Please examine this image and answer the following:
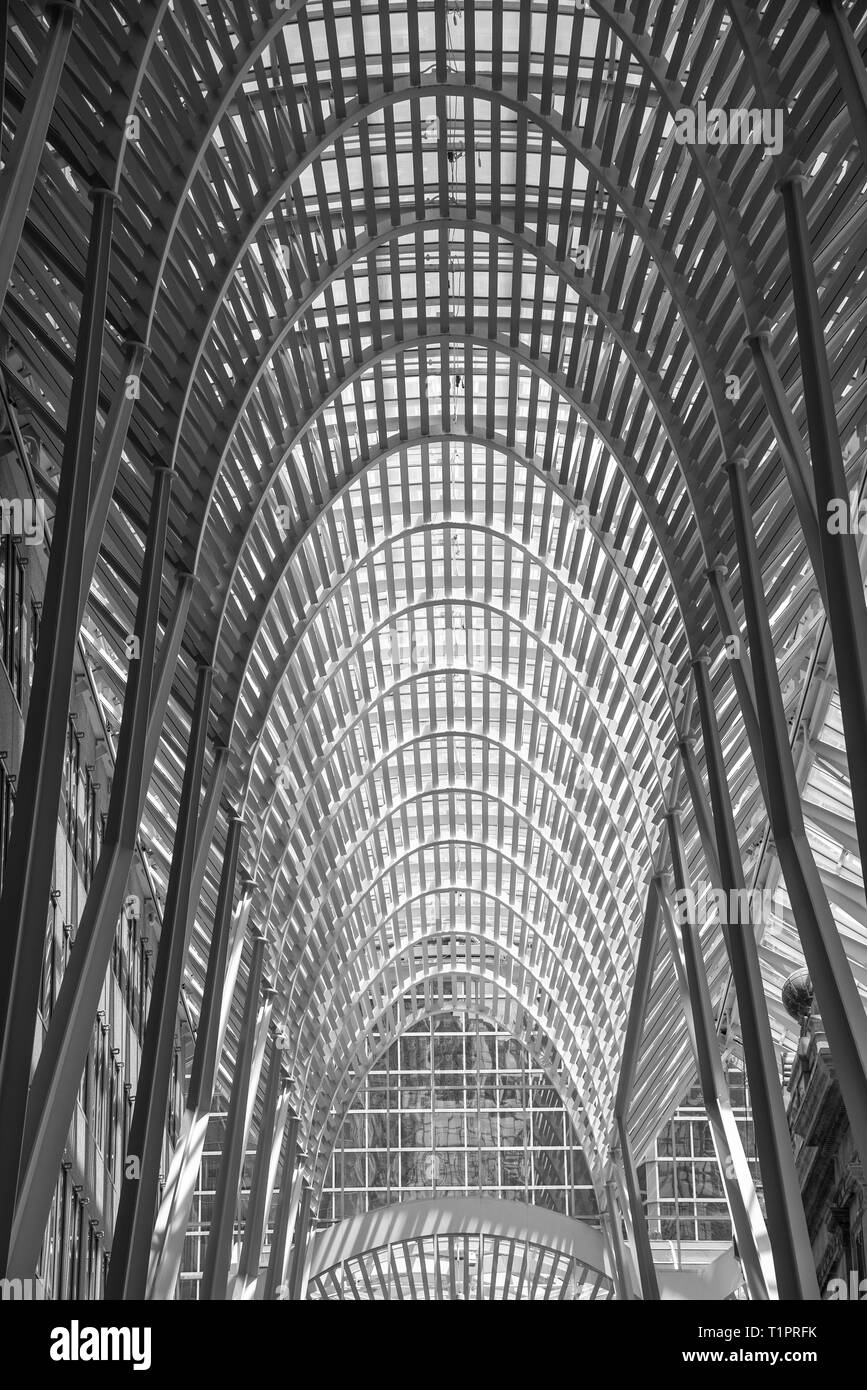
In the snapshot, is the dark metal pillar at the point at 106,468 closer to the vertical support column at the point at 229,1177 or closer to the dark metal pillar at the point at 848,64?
the dark metal pillar at the point at 848,64

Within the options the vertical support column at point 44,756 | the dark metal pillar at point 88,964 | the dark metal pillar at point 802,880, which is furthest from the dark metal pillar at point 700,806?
the vertical support column at point 44,756

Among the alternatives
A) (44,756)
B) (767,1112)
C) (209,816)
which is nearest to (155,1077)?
(209,816)

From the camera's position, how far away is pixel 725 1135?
26688 millimetres

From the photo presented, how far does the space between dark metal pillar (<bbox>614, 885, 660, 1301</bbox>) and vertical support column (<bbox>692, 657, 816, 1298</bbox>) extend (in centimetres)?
1090

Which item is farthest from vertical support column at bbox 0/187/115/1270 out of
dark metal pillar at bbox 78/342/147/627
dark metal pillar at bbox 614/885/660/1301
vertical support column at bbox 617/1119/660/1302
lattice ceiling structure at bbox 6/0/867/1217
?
vertical support column at bbox 617/1119/660/1302

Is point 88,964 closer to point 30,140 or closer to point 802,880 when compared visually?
point 802,880

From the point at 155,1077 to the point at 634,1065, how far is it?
18029 mm

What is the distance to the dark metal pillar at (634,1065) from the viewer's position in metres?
35.5

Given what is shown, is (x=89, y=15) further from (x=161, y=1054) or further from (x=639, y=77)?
(x=161, y=1054)

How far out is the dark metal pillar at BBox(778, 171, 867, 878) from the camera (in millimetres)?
15445

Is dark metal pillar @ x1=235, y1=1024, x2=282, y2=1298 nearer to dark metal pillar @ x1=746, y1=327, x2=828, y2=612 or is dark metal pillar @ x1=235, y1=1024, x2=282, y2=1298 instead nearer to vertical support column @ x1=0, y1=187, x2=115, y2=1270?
dark metal pillar @ x1=746, y1=327, x2=828, y2=612

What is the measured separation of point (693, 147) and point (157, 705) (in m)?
10.5

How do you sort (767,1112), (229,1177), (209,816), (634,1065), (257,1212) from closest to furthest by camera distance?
(767,1112) → (209,816) → (229,1177) → (634,1065) → (257,1212)
